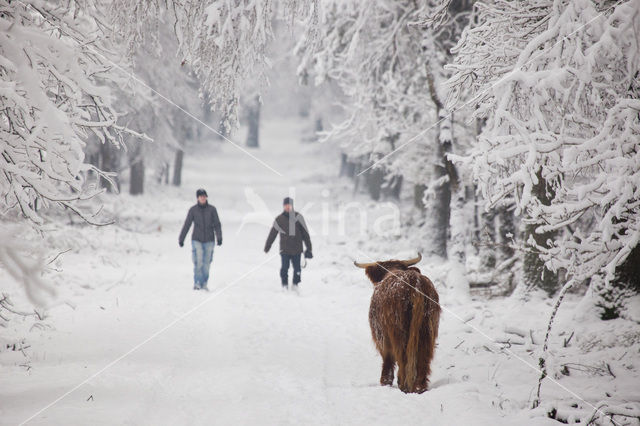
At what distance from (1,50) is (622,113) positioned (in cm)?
489

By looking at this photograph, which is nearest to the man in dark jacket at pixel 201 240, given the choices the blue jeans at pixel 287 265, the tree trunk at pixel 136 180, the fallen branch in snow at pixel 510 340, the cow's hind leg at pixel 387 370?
the blue jeans at pixel 287 265

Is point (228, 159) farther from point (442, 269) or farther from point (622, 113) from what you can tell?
point (622, 113)

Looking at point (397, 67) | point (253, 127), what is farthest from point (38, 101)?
point (253, 127)

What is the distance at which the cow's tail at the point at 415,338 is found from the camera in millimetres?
4758

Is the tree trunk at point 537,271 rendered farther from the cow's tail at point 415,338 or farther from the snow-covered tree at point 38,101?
the snow-covered tree at point 38,101

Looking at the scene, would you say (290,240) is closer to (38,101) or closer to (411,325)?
(411,325)

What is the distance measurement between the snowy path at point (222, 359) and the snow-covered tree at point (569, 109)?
5.98 ft

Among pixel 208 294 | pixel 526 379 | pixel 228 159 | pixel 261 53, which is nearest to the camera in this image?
pixel 526 379

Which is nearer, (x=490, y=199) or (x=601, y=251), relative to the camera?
(x=601, y=251)

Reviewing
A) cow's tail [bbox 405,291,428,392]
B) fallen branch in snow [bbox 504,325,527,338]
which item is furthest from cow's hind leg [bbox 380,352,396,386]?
fallen branch in snow [bbox 504,325,527,338]

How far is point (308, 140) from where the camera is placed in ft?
153

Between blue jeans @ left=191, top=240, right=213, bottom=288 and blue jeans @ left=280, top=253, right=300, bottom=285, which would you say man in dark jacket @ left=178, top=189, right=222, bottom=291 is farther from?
blue jeans @ left=280, top=253, right=300, bottom=285

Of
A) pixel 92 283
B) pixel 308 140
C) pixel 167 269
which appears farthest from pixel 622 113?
pixel 308 140

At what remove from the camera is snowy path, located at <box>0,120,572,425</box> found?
167 inches
